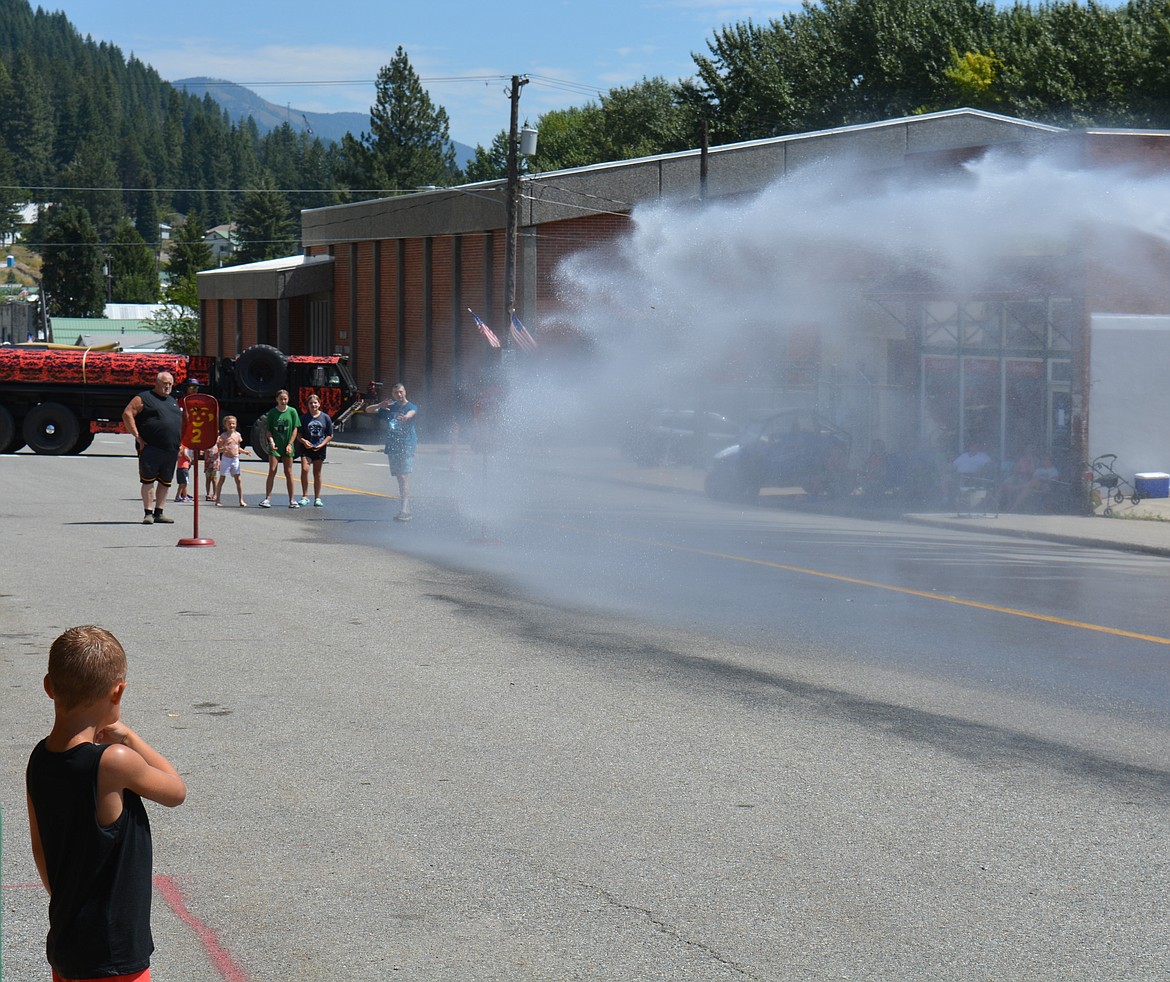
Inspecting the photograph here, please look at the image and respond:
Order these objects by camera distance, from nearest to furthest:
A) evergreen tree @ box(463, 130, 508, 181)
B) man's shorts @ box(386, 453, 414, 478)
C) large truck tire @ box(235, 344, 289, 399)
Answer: man's shorts @ box(386, 453, 414, 478) → large truck tire @ box(235, 344, 289, 399) → evergreen tree @ box(463, 130, 508, 181)

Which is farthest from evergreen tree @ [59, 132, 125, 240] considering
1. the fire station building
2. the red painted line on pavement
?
the red painted line on pavement

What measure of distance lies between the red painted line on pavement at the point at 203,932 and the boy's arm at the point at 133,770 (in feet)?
4.43

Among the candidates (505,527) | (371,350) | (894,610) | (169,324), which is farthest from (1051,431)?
(169,324)

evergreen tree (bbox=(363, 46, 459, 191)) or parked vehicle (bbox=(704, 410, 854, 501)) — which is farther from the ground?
evergreen tree (bbox=(363, 46, 459, 191))

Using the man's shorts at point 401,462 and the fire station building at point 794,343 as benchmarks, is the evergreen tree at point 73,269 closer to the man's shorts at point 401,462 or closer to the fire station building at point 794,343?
the fire station building at point 794,343

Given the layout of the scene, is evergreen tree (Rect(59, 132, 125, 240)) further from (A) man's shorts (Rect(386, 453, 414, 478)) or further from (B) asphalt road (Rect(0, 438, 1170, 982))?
(B) asphalt road (Rect(0, 438, 1170, 982))

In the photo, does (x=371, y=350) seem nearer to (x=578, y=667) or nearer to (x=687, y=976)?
(x=578, y=667)

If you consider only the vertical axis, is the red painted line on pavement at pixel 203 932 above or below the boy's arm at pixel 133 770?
below

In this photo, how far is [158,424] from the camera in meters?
16.9

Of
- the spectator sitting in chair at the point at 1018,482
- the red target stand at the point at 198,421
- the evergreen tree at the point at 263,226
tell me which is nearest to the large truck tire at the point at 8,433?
the red target stand at the point at 198,421

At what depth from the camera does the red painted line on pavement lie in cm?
449

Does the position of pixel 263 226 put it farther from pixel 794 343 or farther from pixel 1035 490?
pixel 1035 490

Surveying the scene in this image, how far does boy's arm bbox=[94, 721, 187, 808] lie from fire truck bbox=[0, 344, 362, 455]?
28.2 meters

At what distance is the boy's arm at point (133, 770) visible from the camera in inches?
127
